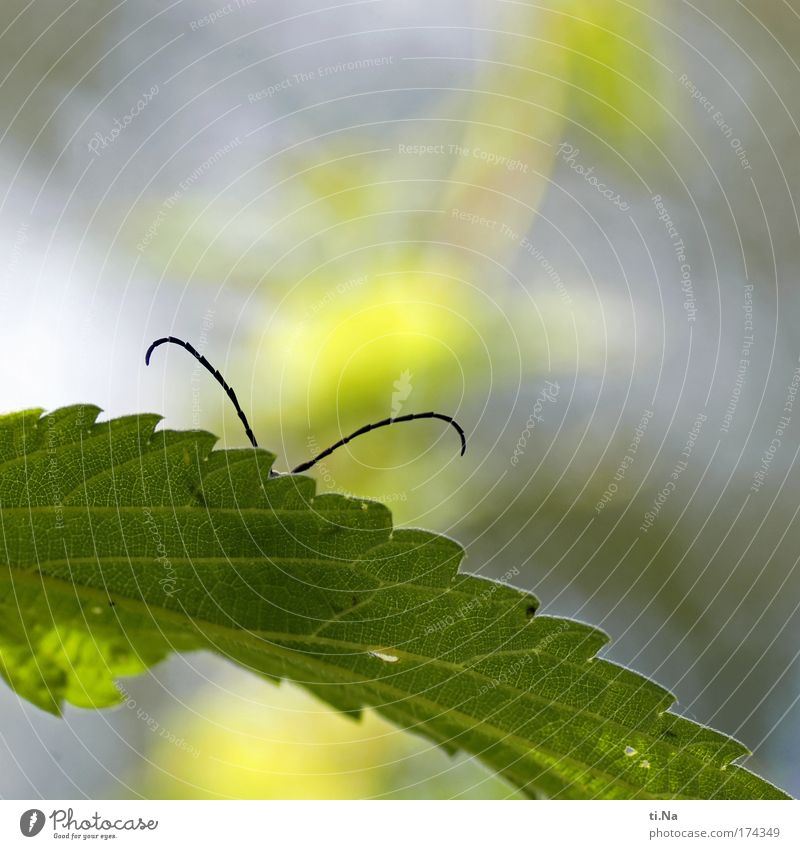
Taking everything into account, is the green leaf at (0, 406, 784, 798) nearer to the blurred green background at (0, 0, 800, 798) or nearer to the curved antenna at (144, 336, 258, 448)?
the curved antenna at (144, 336, 258, 448)

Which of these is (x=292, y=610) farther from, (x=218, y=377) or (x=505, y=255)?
(x=505, y=255)

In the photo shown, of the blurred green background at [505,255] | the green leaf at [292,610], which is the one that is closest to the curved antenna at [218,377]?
the green leaf at [292,610]

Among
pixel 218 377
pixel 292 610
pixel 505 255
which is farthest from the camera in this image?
pixel 505 255

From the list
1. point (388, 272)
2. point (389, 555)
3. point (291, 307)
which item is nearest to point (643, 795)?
point (389, 555)

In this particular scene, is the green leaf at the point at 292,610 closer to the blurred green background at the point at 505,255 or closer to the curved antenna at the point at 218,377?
the curved antenna at the point at 218,377

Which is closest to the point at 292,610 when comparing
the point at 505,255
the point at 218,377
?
the point at 218,377
